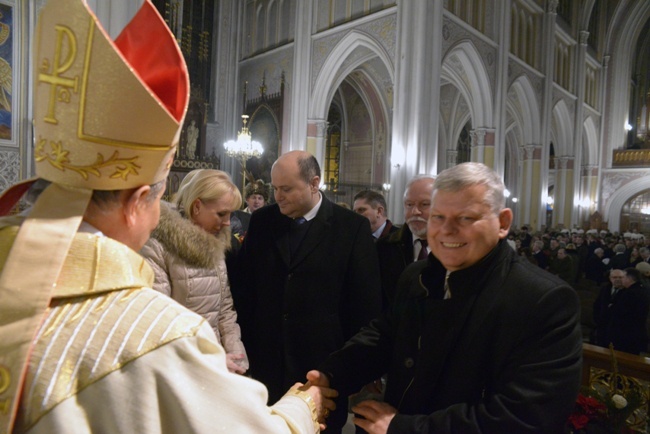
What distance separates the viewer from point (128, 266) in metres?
0.88

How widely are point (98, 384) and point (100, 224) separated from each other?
0.32 meters

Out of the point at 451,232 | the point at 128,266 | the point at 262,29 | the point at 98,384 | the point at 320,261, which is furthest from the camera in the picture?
the point at 262,29

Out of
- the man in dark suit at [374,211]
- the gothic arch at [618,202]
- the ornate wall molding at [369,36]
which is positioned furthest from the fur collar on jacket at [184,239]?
the gothic arch at [618,202]

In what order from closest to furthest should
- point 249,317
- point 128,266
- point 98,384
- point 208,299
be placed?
1. point 98,384
2. point 128,266
3. point 208,299
4. point 249,317

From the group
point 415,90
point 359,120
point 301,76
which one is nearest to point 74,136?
point 415,90

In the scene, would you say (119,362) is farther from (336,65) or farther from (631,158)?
(631,158)

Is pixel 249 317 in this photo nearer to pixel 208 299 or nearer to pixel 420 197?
pixel 208 299

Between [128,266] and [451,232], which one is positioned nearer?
[128,266]

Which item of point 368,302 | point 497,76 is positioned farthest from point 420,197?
point 497,76

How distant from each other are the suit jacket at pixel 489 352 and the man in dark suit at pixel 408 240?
1261 mm

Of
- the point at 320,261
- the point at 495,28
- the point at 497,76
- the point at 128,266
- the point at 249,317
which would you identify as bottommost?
the point at 249,317

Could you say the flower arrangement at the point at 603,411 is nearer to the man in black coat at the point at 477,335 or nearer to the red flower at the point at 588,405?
the red flower at the point at 588,405

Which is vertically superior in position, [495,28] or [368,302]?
[495,28]

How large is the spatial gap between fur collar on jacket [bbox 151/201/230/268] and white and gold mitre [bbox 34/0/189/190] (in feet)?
3.76
